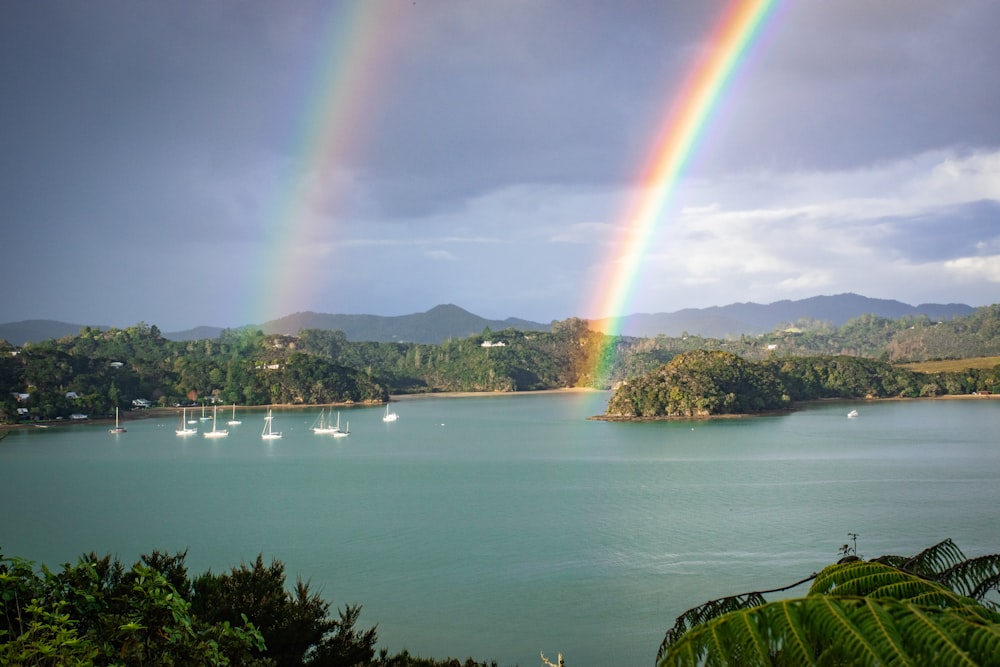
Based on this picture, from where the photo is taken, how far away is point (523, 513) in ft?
97.6

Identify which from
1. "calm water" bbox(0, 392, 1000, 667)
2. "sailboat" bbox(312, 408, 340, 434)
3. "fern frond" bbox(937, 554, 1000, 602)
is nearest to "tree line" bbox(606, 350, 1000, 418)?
"calm water" bbox(0, 392, 1000, 667)

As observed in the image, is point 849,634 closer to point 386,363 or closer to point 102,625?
point 102,625

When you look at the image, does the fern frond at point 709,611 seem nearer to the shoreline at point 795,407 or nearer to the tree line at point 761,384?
the shoreline at point 795,407

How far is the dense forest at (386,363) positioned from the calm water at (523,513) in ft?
50.2

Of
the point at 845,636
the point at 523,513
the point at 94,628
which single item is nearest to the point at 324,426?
the point at 523,513

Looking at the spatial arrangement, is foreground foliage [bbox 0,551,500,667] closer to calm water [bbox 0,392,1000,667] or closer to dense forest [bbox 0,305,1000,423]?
calm water [bbox 0,392,1000,667]

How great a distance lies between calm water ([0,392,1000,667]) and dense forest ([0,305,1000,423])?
50.2 feet

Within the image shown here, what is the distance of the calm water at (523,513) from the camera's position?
18656 mm

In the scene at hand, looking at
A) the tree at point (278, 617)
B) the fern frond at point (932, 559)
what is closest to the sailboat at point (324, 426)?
the tree at point (278, 617)

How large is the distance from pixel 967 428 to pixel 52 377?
232ft

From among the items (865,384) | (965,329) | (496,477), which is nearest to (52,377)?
(496,477)

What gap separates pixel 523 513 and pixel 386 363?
10490 centimetres

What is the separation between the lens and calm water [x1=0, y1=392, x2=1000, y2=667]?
18656 mm

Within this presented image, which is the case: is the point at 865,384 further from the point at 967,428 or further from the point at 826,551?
the point at 826,551
